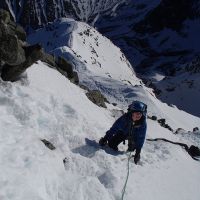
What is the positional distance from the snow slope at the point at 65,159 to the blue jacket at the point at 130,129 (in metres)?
0.59

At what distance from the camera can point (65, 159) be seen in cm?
1072

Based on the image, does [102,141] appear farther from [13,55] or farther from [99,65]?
[99,65]

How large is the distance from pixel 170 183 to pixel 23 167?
4790mm

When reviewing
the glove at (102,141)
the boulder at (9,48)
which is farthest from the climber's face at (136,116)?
the boulder at (9,48)

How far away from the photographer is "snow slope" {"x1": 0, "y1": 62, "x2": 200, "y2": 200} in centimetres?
882

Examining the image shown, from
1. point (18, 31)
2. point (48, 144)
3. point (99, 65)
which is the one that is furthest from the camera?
point (99, 65)

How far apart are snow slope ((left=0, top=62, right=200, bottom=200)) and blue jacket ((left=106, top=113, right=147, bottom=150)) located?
593 mm

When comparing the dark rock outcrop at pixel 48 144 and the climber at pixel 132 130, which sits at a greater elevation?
the dark rock outcrop at pixel 48 144

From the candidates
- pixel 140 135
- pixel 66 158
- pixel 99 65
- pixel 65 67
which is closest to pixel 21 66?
pixel 66 158

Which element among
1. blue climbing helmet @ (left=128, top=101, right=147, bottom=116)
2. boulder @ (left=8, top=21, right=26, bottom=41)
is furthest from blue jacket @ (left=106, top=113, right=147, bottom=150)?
boulder @ (left=8, top=21, right=26, bottom=41)

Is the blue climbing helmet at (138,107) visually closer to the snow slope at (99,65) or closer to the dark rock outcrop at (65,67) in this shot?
the dark rock outcrop at (65,67)

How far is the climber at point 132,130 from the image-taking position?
40.5 feet

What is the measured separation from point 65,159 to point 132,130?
2.69m

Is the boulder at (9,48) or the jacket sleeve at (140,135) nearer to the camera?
the boulder at (9,48)
